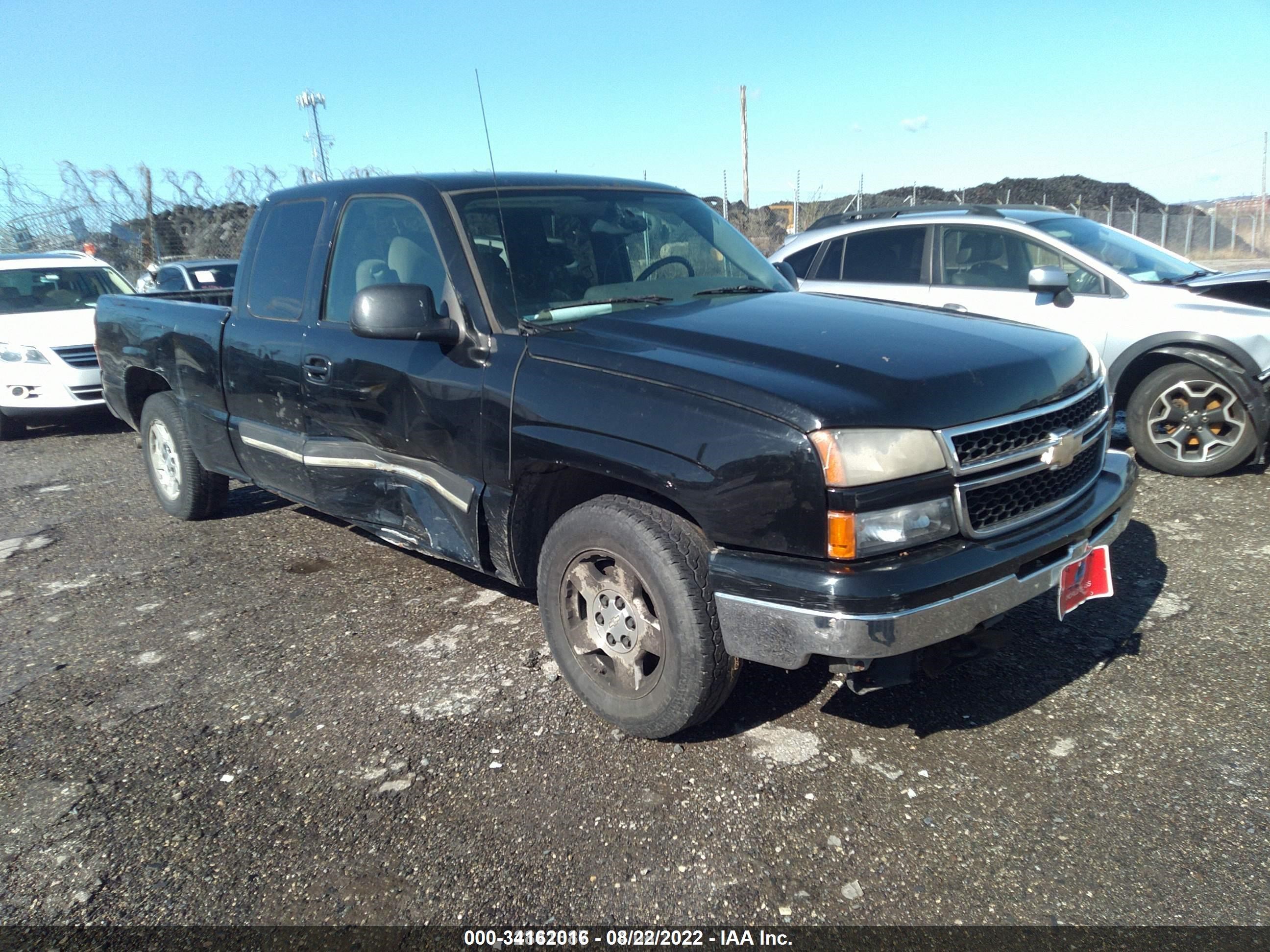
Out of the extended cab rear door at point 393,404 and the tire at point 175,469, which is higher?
the extended cab rear door at point 393,404

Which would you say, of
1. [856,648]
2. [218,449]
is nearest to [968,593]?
[856,648]

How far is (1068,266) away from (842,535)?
4.70m

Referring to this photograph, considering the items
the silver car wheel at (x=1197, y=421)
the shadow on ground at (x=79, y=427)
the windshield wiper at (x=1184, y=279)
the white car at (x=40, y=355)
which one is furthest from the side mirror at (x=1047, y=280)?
the shadow on ground at (x=79, y=427)

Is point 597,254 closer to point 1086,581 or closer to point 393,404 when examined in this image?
point 393,404

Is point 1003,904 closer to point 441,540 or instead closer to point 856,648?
point 856,648

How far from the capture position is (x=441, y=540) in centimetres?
360

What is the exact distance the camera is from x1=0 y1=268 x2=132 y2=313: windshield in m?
9.30

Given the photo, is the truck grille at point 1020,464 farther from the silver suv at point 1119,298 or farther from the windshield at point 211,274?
the windshield at point 211,274

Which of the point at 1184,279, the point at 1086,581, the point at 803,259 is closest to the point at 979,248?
the point at 1184,279

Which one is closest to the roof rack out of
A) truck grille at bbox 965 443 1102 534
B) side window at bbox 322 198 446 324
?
truck grille at bbox 965 443 1102 534

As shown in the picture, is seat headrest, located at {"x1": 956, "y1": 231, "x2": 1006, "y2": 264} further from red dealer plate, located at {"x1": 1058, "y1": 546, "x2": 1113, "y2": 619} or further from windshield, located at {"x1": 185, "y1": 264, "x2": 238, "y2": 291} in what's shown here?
windshield, located at {"x1": 185, "y1": 264, "x2": 238, "y2": 291}

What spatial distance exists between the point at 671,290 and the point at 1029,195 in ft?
124

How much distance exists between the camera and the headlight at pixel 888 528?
2436 mm

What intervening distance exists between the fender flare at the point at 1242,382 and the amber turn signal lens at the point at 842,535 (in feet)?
13.9
